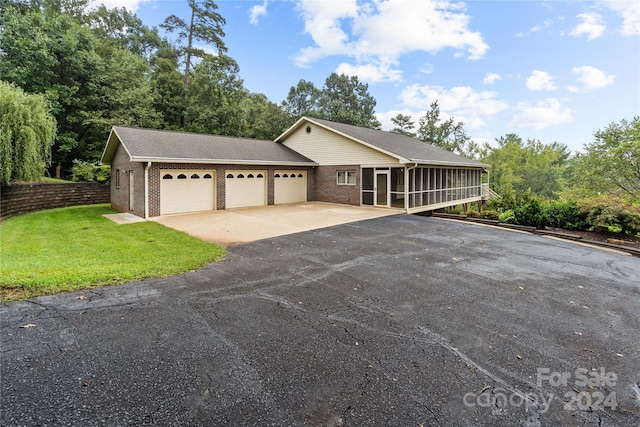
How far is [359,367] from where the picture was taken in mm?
2893

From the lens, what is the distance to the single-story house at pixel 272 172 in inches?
514

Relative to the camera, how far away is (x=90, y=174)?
19844mm

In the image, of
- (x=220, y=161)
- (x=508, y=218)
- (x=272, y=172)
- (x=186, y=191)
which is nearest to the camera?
(x=508, y=218)

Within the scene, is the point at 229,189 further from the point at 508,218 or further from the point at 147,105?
the point at 147,105

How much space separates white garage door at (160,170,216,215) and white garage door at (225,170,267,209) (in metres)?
0.75

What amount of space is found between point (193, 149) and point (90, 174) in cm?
1032

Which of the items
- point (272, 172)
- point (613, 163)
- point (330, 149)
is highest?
point (330, 149)

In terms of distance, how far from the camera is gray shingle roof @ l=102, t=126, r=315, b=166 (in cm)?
1264

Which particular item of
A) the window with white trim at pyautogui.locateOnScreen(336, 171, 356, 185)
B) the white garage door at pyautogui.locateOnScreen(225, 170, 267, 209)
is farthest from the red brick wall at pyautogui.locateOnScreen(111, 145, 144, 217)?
the window with white trim at pyautogui.locateOnScreen(336, 171, 356, 185)

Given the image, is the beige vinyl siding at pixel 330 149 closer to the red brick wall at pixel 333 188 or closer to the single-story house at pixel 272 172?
the single-story house at pixel 272 172

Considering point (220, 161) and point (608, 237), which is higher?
point (220, 161)

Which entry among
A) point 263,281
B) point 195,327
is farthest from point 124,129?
point 195,327

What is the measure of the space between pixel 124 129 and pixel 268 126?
18.9m

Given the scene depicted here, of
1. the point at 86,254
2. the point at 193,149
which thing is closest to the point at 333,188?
the point at 193,149
